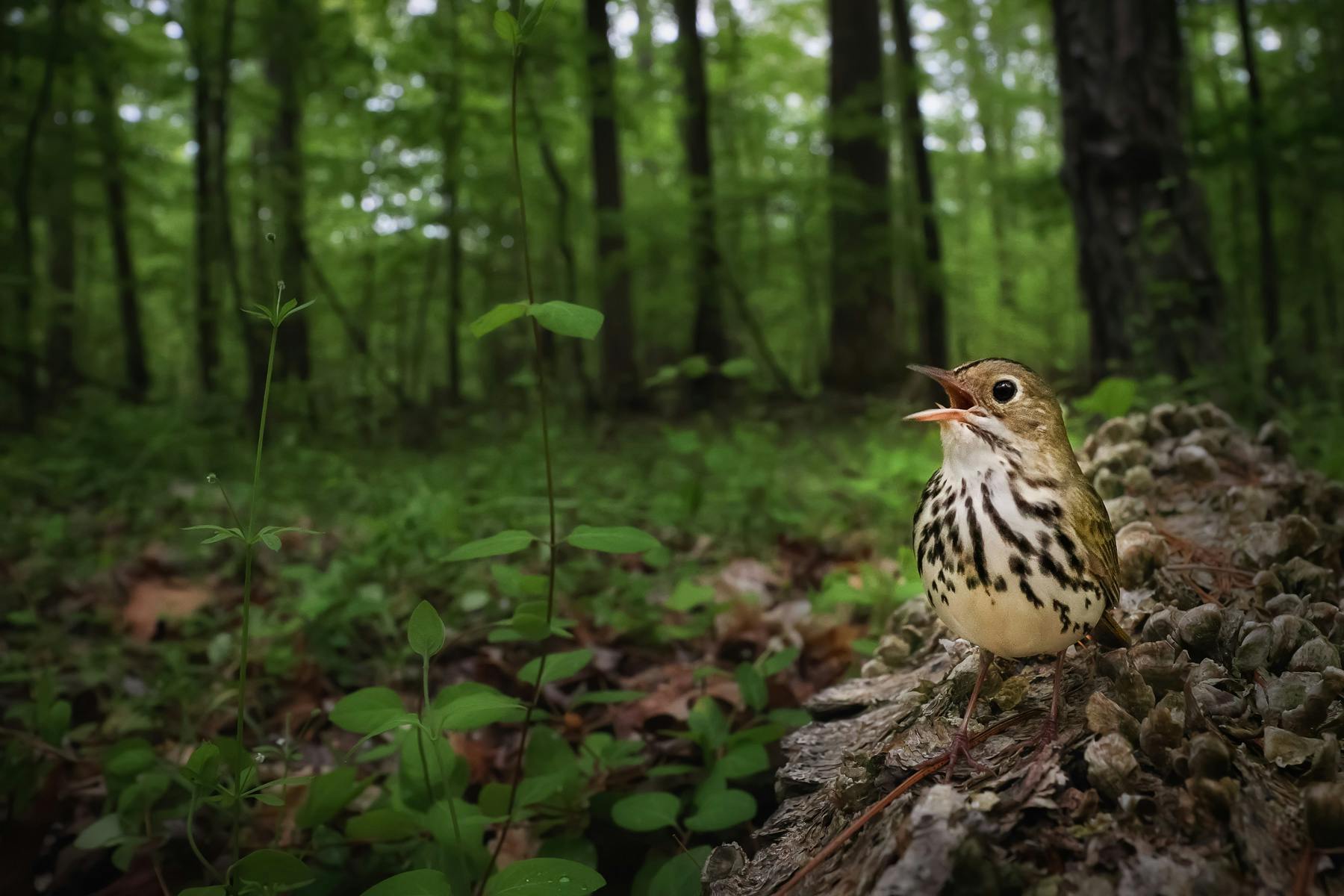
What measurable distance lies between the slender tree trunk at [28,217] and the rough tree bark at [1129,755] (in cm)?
744

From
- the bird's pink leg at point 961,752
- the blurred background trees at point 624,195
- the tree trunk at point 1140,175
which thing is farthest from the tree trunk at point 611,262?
the bird's pink leg at point 961,752

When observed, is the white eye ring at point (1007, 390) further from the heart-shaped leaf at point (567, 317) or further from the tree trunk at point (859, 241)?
the tree trunk at point (859, 241)

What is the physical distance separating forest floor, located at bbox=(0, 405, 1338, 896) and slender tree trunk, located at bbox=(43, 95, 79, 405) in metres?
4.26

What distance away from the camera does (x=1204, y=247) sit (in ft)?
14.3

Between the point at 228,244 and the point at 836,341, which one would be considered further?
the point at 836,341

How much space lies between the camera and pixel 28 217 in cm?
741

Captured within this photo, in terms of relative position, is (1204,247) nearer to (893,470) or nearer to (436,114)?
(893,470)

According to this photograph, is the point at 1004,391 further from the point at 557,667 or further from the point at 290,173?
the point at 290,173

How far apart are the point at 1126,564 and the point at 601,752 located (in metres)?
1.25

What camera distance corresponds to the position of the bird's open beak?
1438 millimetres

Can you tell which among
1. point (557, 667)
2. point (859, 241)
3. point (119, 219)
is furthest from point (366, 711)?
point (119, 219)

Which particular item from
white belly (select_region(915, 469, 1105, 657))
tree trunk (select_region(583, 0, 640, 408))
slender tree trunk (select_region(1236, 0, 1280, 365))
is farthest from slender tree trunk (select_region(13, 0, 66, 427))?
slender tree trunk (select_region(1236, 0, 1280, 365))

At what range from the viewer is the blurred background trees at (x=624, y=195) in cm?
442

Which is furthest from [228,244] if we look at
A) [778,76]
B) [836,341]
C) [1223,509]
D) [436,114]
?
[778,76]
